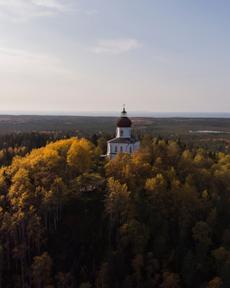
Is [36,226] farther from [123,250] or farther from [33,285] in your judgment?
[123,250]

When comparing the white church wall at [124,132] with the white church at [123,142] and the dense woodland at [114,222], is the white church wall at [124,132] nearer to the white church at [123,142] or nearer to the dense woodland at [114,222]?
the white church at [123,142]

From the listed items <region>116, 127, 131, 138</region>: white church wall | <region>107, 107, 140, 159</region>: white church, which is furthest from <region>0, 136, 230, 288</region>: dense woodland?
<region>116, 127, 131, 138</region>: white church wall

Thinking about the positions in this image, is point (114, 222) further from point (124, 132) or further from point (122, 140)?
point (124, 132)

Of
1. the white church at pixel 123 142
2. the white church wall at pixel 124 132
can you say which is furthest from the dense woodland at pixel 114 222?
the white church wall at pixel 124 132

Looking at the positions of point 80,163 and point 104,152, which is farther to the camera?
point 104,152

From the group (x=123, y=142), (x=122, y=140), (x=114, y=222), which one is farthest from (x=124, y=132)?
(x=114, y=222)

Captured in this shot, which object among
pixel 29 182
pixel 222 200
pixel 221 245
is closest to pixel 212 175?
pixel 222 200
